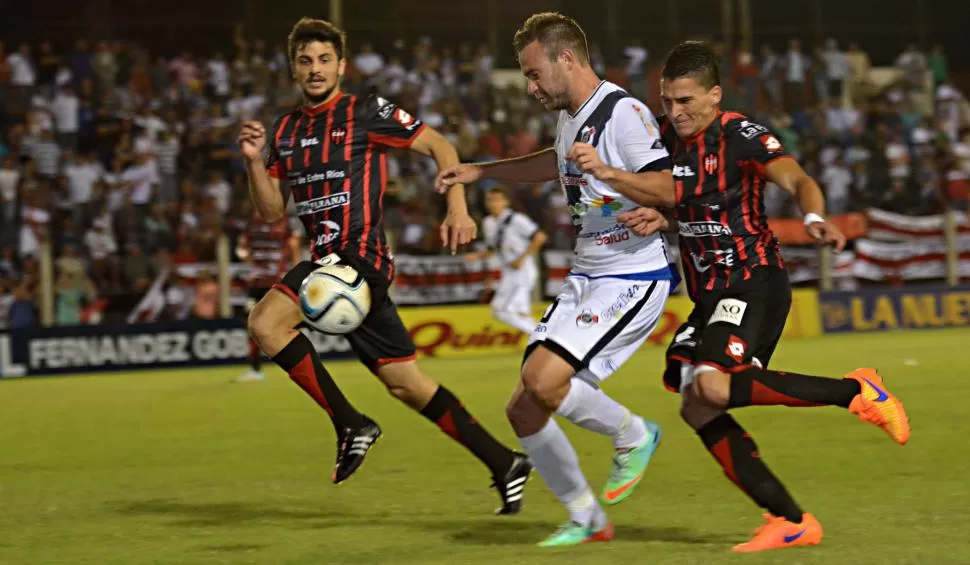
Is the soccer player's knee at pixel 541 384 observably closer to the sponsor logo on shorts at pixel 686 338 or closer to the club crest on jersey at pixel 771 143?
the sponsor logo on shorts at pixel 686 338

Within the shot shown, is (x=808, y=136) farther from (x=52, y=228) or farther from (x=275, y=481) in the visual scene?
(x=275, y=481)

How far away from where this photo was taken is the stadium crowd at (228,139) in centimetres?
1784

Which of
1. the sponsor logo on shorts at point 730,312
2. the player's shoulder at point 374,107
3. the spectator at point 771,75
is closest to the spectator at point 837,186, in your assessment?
the spectator at point 771,75

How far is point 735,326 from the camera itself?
220 inches

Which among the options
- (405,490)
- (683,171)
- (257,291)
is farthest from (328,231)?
(257,291)

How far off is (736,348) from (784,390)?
0.88 feet

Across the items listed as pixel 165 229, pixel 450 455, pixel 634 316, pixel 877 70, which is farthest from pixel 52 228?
pixel 877 70

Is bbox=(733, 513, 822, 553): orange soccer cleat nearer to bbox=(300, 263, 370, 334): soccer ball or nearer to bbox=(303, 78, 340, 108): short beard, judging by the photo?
bbox=(300, 263, 370, 334): soccer ball

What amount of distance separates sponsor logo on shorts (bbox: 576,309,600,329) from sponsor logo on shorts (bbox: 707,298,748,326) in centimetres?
47

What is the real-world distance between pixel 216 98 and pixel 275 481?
13333 mm

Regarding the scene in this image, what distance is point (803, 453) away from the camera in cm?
848

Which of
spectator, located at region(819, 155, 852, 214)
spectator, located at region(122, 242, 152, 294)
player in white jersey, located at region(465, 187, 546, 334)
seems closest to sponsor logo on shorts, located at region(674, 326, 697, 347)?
player in white jersey, located at region(465, 187, 546, 334)

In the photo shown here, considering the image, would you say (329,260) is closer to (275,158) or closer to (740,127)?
(275,158)

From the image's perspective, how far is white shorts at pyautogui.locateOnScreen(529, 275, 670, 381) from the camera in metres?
5.80
